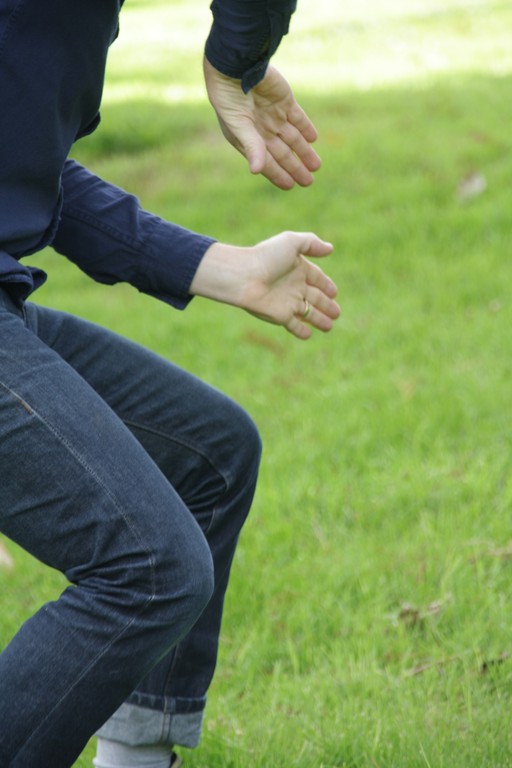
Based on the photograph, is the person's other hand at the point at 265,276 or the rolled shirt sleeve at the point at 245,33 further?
the person's other hand at the point at 265,276

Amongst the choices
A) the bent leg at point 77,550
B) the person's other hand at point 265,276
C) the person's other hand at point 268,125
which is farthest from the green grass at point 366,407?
the person's other hand at point 268,125

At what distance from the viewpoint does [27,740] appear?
1.78 metres

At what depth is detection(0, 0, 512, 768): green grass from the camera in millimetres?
2820

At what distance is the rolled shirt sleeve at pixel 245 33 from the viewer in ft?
6.36

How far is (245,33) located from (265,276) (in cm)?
49

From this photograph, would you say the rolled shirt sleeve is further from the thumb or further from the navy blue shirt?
the thumb

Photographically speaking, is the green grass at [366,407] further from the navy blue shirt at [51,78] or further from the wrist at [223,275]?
the navy blue shirt at [51,78]

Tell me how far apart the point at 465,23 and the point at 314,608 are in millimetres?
10242

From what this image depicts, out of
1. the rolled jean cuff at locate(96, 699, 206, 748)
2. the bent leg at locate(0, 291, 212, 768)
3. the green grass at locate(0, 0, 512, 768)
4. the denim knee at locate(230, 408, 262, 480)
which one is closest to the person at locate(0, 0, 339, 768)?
the bent leg at locate(0, 291, 212, 768)

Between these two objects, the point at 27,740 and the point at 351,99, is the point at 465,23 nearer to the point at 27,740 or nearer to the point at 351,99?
the point at 351,99

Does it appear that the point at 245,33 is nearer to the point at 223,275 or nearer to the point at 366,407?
the point at 223,275

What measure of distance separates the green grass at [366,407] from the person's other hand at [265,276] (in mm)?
1001

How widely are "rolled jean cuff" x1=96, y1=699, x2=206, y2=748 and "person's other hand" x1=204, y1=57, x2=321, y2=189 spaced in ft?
3.73

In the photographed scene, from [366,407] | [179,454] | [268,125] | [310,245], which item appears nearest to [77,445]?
[179,454]
